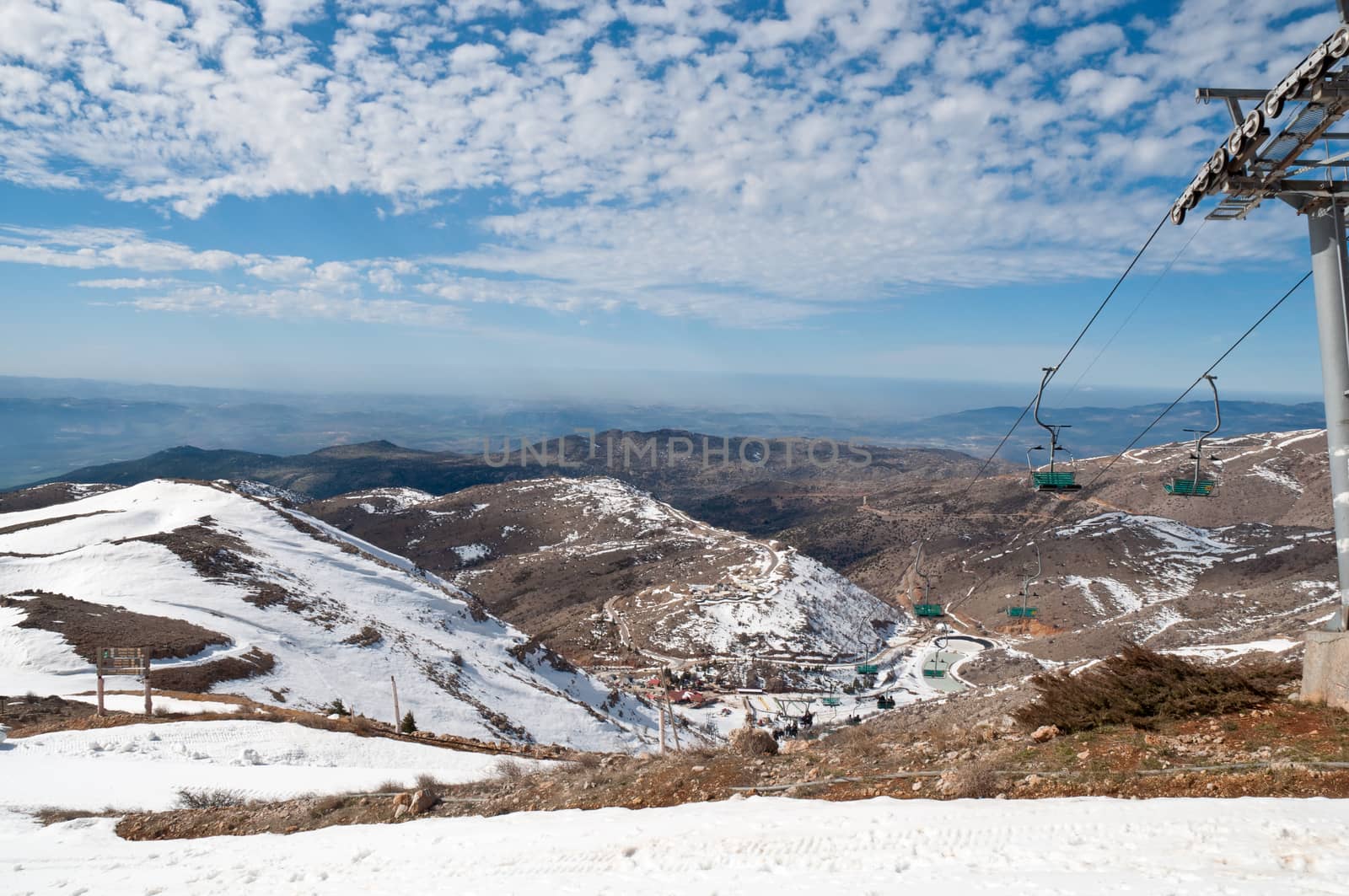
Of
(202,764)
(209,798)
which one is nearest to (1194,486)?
(209,798)

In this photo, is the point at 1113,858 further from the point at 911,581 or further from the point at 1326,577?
the point at 911,581

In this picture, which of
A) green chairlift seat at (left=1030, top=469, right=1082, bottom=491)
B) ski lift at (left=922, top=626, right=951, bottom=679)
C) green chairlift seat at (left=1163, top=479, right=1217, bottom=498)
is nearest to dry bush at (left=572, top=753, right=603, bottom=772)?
green chairlift seat at (left=1030, top=469, right=1082, bottom=491)

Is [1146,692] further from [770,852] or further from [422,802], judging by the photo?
[422,802]

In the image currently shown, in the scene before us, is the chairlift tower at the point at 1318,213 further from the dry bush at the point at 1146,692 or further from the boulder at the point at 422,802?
the boulder at the point at 422,802

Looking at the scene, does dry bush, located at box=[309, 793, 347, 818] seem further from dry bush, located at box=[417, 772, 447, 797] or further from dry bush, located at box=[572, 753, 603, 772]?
dry bush, located at box=[572, 753, 603, 772]

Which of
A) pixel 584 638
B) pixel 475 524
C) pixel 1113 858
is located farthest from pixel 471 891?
pixel 475 524

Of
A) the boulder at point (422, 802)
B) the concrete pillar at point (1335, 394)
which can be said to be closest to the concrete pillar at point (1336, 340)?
the concrete pillar at point (1335, 394)
